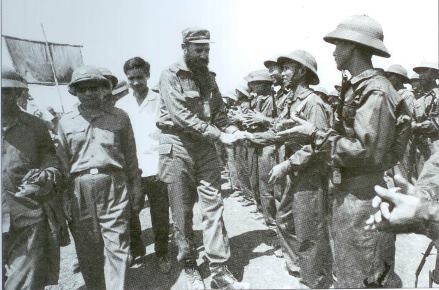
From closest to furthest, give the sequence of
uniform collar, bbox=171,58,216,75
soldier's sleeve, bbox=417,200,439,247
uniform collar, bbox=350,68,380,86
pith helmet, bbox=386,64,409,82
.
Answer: soldier's sleeve, bbox=417,200,439,247
uniform collar, bbox=350,68,380,86
uniform collar, bbox=171,58,216,75
pith helmet, bbox=386,64,409,82

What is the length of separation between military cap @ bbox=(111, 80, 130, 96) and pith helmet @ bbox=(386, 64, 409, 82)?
85.7 inches

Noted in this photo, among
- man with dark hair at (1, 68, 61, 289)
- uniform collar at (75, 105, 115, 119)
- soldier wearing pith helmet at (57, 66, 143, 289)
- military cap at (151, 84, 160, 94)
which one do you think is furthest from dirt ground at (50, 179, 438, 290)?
military cap at (151, 84, 160, 94)

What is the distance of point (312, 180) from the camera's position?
A: 2.91 meters

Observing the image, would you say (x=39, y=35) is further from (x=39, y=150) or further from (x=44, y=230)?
(x=44, y=230)

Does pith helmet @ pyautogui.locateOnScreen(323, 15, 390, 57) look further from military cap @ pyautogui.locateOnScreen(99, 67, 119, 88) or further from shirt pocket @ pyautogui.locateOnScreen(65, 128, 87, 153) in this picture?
shirt pocket @ pyautogui.locateOnScreen(65, 128, 87, 153)

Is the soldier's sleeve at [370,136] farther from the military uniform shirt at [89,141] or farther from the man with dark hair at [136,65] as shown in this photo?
the man with dark hair at [136,65]

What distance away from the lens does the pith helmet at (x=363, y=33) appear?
241cm

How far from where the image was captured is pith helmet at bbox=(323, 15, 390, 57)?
241 centimetres

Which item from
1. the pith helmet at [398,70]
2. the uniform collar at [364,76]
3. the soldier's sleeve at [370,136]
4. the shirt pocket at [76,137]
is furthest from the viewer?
the pith helmet at [398,70]

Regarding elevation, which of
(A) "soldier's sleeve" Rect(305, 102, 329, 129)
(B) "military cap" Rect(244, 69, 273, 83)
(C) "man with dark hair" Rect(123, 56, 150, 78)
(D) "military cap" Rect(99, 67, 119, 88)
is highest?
(C) "man with dark hair" Rect(123, 56, 150, 78)

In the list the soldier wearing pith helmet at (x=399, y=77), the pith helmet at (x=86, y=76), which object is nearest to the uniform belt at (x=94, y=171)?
the pith helmet at (x=86, y=76)

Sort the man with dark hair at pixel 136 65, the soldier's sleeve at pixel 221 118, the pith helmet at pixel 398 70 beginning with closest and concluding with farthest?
the man with dark hair at pixel 136 65 < the soldier's sleeve at pixel 221 118 < the pith helmet at pixel 398 70

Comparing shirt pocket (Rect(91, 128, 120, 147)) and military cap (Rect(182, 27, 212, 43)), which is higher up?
military cap (Rect(182, 27, 212, 43))

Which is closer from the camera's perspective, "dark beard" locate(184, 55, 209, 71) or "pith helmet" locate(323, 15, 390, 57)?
"pith helmet" locate(323, 15, 390, 57)
